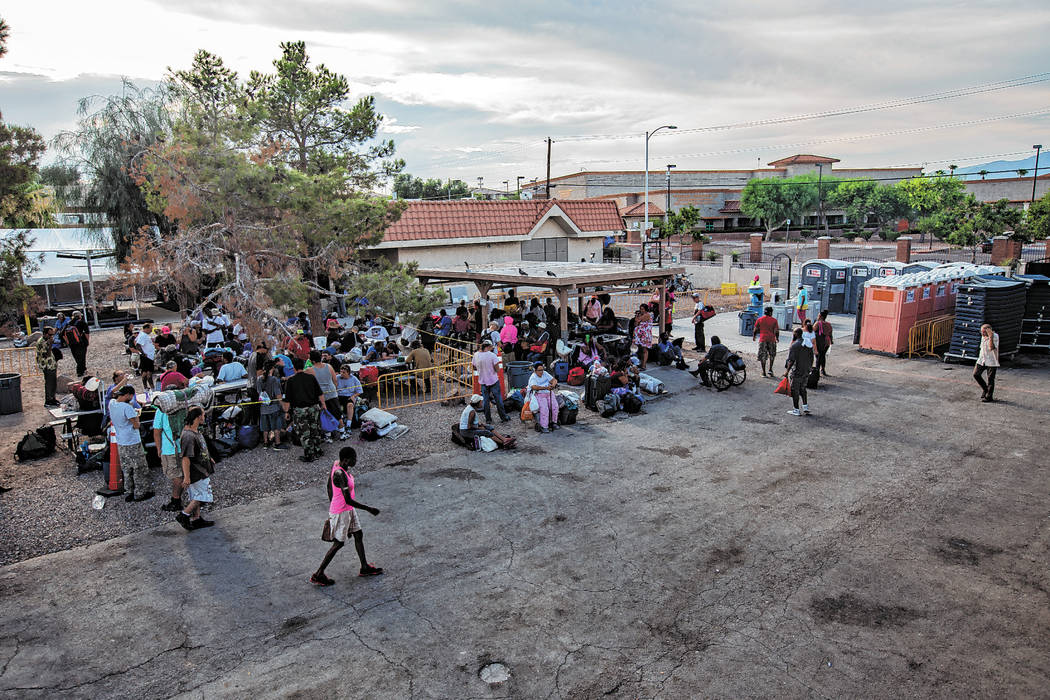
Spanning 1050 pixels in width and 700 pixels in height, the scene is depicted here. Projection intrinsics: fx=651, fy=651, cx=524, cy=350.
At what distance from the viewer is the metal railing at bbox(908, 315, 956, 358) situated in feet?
59.2

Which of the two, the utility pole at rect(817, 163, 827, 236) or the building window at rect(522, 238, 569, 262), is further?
the utility pole at rect(817, 163, 827, 236)

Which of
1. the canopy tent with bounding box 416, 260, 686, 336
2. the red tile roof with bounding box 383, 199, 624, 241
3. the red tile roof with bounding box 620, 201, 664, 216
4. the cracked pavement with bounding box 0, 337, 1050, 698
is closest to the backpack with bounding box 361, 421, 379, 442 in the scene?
the cracked pavement with bounding box 0, 337, 1050, 698

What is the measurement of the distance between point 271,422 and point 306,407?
99cm

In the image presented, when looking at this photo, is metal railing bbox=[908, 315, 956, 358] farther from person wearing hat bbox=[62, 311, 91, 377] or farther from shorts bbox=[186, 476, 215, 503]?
person wearing hat bbox=[62, 311, 91, 377]

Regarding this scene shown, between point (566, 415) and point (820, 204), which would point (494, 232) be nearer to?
point (566, 415)

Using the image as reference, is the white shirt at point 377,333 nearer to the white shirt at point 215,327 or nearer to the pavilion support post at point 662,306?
the white shirt at point 215,327

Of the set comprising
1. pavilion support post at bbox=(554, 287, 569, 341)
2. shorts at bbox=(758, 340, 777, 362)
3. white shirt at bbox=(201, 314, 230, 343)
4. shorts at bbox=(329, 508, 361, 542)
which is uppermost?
pavilion support post at bbox=(554, 287, 569, 341)

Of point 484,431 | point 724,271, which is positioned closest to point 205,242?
point 484,431

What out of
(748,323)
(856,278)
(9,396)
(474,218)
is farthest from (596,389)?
(856,278)

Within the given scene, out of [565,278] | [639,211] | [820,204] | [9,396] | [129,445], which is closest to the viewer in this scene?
[129,445]

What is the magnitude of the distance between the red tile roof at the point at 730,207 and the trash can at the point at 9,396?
270 ft

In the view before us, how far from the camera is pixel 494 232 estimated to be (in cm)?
2652

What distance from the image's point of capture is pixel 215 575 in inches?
285

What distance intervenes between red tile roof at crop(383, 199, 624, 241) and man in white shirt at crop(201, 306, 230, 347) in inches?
262
